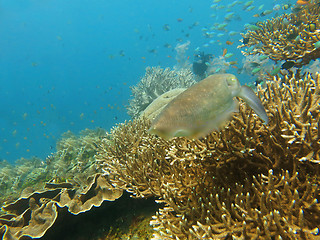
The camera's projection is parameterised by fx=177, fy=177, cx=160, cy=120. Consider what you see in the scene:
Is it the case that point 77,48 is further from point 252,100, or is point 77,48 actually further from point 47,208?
point 252,100

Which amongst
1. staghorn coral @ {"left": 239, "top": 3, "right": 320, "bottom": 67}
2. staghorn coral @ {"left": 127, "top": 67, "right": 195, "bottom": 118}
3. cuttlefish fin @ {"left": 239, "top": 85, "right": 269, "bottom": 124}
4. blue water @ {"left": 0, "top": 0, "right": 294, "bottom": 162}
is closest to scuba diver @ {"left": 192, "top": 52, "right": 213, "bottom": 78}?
staghorn coral @ {"left": 127, "top": 67, "right": 195, "bottom": 118}

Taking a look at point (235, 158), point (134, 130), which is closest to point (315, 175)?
point (235, 158)

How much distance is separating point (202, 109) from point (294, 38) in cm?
640

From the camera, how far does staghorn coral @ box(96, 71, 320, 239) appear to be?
5.66 feet

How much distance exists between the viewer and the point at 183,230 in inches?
81.4

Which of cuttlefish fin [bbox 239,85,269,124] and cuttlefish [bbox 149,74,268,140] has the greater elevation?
cuttlefish [bbox 149,74,268,140]

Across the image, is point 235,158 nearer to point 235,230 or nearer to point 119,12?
point 235,230

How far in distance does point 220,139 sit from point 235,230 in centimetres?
103

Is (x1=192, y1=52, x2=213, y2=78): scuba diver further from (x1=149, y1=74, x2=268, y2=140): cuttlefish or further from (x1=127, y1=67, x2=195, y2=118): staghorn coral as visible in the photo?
(x1=149, y1=74, x2=268, y2=140): cuttlefish

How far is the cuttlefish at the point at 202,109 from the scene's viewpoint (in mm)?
1135

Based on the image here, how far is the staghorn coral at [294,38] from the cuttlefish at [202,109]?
Answer: 5115 mm

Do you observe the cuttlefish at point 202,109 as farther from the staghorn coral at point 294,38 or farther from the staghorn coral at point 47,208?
the staghorn coral at point 294,38

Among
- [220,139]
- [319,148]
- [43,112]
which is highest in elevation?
→ [43,112]

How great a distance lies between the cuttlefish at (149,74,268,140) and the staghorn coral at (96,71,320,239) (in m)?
0.99
